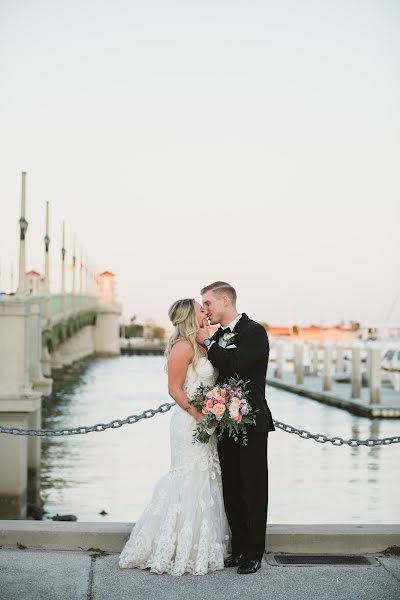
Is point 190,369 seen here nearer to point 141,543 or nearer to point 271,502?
point 141,543

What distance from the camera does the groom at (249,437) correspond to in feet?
19.4

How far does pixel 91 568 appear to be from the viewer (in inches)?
233

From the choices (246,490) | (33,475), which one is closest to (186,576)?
(246,490)

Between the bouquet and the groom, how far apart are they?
3.7 inches

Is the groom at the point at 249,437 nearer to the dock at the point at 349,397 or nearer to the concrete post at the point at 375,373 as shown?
the dock at the point at 349,397

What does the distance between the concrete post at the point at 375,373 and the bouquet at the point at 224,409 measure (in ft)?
68.1

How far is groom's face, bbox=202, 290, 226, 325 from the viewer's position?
608 cm

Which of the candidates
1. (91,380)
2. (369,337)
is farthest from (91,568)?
(91,380)

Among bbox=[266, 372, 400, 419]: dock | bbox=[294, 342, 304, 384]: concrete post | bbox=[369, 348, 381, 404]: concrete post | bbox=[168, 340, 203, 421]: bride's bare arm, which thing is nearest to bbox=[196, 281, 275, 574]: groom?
bbox=[168, 340, 203, 421]: bride's bare arm

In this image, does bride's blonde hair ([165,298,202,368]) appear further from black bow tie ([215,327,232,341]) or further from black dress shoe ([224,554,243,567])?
black dress shoe ([224,554,243,567])

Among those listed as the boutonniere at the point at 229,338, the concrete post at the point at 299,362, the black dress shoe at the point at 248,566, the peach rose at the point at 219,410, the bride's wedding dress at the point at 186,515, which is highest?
the boutonniere at the point at 229,338

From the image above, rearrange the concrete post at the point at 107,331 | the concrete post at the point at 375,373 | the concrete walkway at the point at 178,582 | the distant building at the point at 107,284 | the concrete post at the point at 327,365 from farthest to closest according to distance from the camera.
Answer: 1. the distant building at the point at 107,284
2. the concrete post at the point at 107,331
3. the concrete post at the point at 327,365
4. the concrete post at the point at 375,373
5. the concrete walkway at the point at 178,582

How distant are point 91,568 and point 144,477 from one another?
1141cm

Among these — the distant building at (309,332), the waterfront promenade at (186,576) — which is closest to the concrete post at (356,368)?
the waterfront promenade at (186,576)
